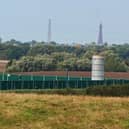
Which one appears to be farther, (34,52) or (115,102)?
(34,52)

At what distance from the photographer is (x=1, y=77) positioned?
6203 cm

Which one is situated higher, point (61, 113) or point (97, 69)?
point (97, 69)

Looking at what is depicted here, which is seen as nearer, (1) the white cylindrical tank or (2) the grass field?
(2) the grass field

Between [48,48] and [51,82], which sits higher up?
[48,48]

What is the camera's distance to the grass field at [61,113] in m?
15.4

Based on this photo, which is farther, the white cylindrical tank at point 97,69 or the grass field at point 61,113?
the white cylindrical tank at point 97,69

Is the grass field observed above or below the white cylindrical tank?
below

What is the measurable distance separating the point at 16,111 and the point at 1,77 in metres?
45.9

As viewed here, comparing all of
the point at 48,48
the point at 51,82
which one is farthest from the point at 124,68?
the point at 51,82

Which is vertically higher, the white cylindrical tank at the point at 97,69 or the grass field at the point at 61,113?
the white cylindrical tank at the point at 97,69

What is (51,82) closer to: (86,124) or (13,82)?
(13,82)

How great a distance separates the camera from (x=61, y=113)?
16859 mm

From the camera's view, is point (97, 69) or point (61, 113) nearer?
point (61, 113)

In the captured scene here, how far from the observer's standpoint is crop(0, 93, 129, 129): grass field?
15359 millimetres
